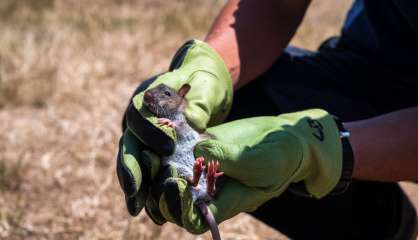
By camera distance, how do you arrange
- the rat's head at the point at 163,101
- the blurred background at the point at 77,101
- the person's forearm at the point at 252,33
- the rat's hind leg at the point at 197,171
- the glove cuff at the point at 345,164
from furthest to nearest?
the blurred background at the point at 77,101, the person's forearm at the point at 252,33, the glove cuff at the point at 345,164, the rat's head at the point at 163,101, the rat's hind leg at the point at 197,171

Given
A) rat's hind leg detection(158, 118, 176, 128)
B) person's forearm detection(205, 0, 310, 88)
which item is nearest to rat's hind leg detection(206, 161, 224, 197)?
rat's hind leg detection(158, 118, 176, 128)

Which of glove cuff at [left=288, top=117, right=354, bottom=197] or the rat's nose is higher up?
the rat's nose

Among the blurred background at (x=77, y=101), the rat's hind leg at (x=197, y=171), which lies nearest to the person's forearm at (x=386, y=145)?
the rat's hind leg at (x=197, y=171)

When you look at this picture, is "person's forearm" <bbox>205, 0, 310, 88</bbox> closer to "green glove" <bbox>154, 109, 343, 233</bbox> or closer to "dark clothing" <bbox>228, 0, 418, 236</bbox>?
"dark clothing" <bbox>228, 0, 418, 236</bbox>

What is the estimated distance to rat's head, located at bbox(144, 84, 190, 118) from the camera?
1.37 m

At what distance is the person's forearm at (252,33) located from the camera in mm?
1877

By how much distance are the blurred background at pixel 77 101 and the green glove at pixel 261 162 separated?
915mm

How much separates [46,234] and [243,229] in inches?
27.0

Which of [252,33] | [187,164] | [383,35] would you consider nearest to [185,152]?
[187,164]

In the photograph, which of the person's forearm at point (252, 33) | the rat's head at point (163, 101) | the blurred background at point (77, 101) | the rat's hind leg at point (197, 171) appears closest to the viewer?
the rat's hind leg at point (197, 171)

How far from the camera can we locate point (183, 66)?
1634 mm

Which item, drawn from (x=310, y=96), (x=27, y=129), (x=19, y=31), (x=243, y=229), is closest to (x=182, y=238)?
(x=243, y=229)

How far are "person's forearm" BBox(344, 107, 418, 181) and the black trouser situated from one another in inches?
14.5

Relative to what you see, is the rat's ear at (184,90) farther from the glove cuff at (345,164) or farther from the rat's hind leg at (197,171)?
the glove cuff at (345,164)
